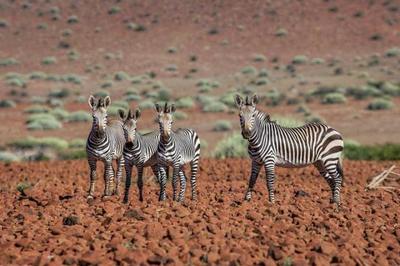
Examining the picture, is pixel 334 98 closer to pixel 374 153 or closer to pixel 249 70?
pixel 249 70

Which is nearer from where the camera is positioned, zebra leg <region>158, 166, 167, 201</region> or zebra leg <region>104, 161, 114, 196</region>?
zebra leg <region>158, 166, 167, 201</region>

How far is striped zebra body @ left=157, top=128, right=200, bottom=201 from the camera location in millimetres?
13312

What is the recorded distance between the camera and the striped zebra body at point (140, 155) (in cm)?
1334

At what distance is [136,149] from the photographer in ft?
44.0

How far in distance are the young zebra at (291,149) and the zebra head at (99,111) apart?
8.42 feet

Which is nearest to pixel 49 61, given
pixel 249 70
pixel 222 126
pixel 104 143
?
pixel 249 70

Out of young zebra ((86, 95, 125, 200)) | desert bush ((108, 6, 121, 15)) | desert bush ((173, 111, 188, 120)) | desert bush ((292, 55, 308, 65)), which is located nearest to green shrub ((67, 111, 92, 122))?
desert bush ((173, 111, 188, 120))

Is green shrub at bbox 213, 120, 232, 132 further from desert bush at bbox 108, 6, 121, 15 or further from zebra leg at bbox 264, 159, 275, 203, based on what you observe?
desert bush at bbox 108, 6, 121, 15

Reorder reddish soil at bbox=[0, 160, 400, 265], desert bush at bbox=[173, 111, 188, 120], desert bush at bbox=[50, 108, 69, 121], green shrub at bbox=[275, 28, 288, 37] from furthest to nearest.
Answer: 1. green shrub at bbox=[275, 28, 288, 37]
2. desert bush at bbox=[50, 108, 69, 121]
3. desert bush at bbox=[173, 111, 188, 120]
4. reddish soil at bbox=[0, 160, 400, 265]

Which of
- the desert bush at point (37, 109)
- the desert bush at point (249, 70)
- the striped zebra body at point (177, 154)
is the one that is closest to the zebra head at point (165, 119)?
the striped zebra body at point (177, 154)

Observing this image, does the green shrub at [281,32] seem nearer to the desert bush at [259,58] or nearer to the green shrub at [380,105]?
the desert bush at [259,58]

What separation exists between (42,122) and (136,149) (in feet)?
88.4

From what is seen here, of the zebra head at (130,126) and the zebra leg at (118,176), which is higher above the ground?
the zebra head at (130,126)

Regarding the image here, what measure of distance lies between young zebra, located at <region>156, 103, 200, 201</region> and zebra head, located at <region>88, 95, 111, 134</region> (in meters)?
1.28
